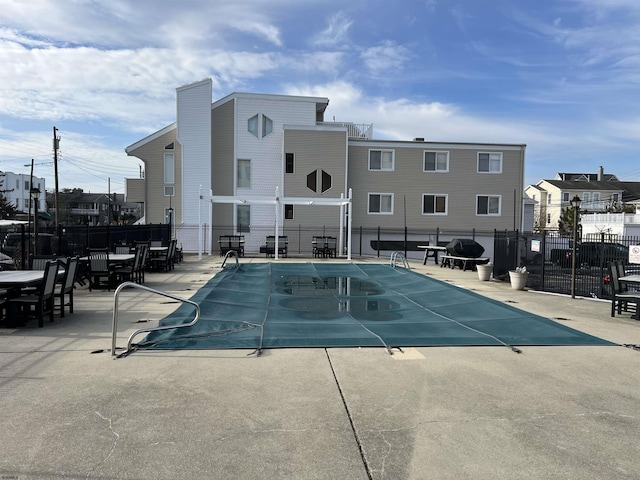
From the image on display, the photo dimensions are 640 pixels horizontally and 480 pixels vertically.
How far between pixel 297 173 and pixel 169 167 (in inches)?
329

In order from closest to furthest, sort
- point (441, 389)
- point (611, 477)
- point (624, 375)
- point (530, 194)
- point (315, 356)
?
point (611, 477) → point (441, 389) → point (624, 375) → point (315, 356) → point (530, 194)

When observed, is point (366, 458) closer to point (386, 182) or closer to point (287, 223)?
point (287, 223)

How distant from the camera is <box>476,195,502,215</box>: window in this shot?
33250 millimetres

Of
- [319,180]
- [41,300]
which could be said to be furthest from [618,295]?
[319,180]

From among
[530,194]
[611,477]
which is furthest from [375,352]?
[530,194]

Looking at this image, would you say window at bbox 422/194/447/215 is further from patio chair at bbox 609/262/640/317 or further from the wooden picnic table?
patio chair at bbox 609/262/640/317

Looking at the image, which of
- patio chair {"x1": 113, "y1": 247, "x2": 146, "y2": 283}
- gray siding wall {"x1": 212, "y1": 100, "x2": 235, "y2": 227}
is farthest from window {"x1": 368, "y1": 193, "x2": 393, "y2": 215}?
patio chair {"x1": 113, "y1": 247, "x2": 146, "y2": 283}

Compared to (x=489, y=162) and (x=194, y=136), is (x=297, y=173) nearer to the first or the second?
(x=194, y=136)

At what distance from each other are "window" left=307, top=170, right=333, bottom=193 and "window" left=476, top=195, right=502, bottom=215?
10.5 m

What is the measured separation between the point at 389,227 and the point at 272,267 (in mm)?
15046

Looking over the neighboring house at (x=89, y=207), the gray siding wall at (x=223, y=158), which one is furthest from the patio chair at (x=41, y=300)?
the neighboring house at (x=89, y=207)

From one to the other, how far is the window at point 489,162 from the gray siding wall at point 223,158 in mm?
16624

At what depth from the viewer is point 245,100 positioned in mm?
30750

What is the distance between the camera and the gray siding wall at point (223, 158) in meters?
30.7
